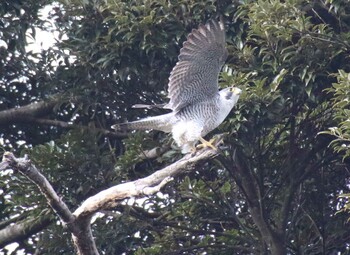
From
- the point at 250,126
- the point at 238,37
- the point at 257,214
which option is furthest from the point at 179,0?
the point at 257,214

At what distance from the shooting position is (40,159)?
10508 mm

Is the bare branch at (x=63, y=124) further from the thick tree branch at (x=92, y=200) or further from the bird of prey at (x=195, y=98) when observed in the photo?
the thick tree branch at (x=92, y=200)

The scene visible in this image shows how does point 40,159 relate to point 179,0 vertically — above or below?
below

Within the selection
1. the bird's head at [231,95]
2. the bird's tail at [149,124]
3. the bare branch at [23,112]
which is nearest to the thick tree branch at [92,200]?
the bird's tail at [149,124]

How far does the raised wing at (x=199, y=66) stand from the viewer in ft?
31.0

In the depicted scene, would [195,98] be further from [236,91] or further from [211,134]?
[211,134]

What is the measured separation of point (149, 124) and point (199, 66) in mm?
669

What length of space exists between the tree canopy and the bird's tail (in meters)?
→ 0.54

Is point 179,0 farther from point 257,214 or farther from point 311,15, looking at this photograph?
point 257,214

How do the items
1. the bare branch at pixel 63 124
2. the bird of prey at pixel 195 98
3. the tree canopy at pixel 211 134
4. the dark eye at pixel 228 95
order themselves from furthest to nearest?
the bare branch at pixel 63 124 < the tree canopy at pixel 211 134 < the dark eye at pixel 228 95 < the bird of prey at pixel 195 98

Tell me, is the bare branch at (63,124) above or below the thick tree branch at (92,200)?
above

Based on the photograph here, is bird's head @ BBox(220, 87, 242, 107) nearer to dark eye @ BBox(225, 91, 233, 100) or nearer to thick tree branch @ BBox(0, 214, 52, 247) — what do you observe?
dark eye @ BBox(225, 91, 233, 100)

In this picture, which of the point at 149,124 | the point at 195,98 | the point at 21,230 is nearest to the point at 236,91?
the point at 195,98

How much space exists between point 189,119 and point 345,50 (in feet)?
5.39
